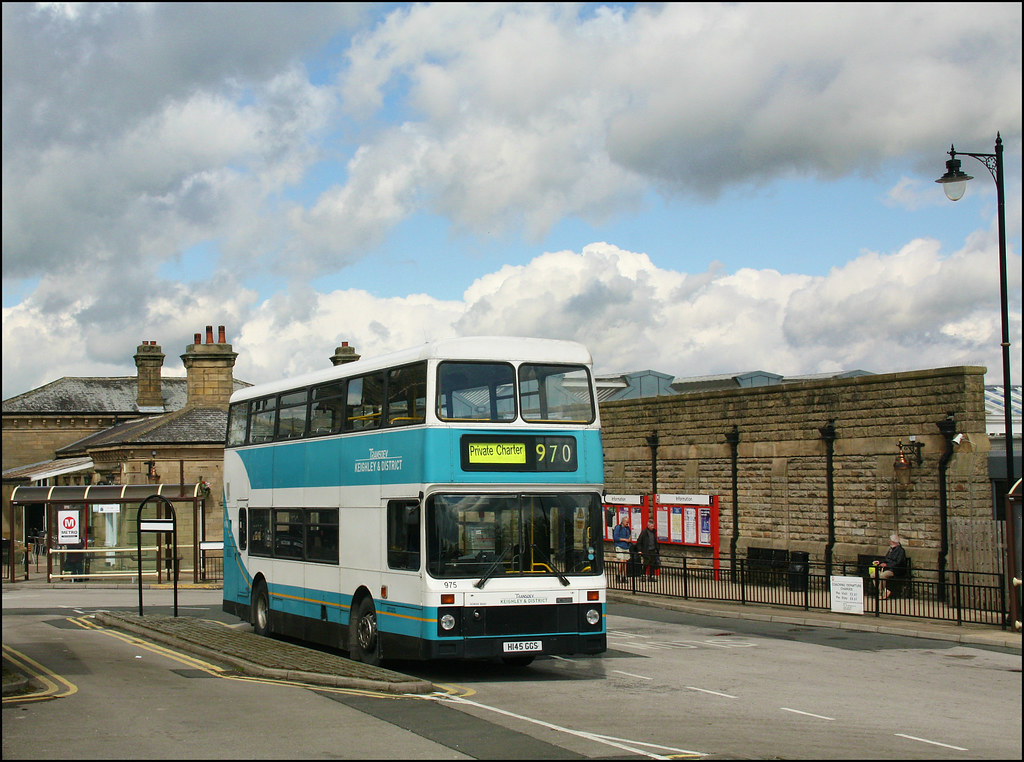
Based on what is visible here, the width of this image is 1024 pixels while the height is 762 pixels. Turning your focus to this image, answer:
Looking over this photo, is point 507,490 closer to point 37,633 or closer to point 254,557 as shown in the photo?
point 254,557

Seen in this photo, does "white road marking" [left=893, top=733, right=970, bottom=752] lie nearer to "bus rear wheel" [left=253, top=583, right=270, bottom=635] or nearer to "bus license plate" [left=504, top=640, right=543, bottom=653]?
"bus license plate" [left=504, top=640, right=543, bottom=653]

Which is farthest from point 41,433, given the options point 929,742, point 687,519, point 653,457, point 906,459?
point 929,742

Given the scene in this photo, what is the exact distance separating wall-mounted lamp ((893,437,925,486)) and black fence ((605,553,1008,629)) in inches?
76.8

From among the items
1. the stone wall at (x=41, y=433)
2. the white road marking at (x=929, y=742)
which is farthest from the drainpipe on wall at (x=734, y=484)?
the stone wall at (x=41, y=433)

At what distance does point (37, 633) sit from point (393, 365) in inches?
410

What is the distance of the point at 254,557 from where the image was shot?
62.9 feet

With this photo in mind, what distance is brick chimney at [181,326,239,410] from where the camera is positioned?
42406 mm

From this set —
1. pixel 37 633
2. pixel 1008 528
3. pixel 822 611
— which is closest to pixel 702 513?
pixel 822 611

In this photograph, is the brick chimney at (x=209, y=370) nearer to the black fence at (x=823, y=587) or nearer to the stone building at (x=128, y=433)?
the stone building at (x=128, y=433)

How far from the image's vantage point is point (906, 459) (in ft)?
77.3

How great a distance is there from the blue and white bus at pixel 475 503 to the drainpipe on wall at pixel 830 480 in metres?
12.8

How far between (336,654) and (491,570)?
14.3 feet

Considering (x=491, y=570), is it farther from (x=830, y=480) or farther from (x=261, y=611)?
(x=830, y=480)

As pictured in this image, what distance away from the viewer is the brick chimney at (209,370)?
139ft
